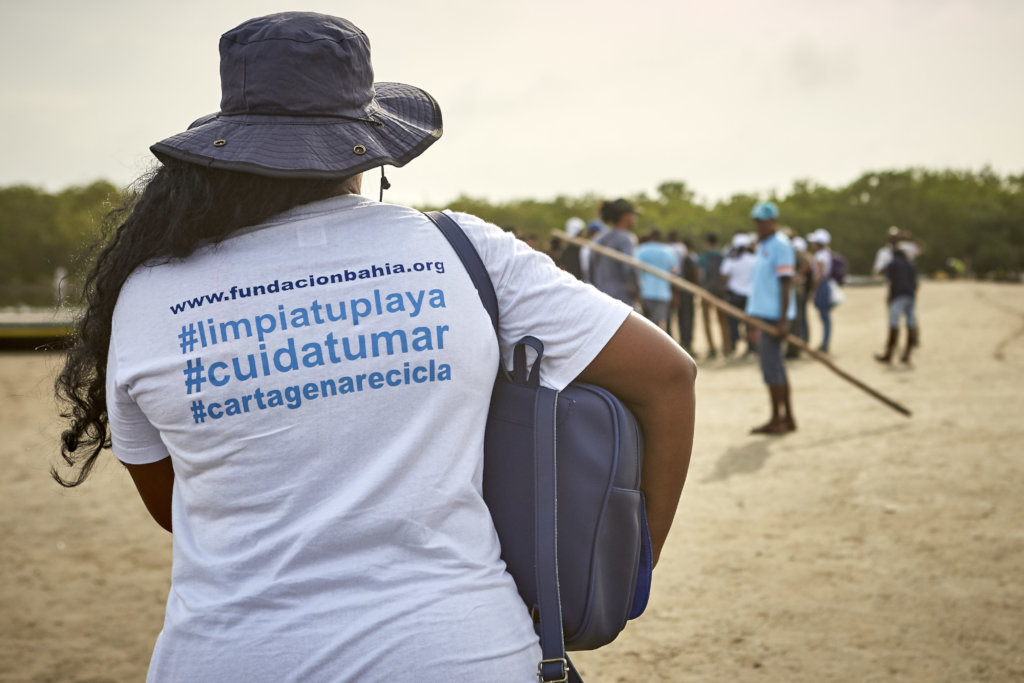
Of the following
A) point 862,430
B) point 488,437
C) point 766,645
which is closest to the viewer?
point 488,437

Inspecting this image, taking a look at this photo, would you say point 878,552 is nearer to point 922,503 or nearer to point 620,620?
point 922,503

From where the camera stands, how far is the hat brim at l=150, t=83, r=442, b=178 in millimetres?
1236

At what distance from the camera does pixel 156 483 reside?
1439 millimetres

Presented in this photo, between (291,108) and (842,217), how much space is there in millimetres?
58066

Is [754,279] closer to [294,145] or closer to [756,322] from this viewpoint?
[756,322]

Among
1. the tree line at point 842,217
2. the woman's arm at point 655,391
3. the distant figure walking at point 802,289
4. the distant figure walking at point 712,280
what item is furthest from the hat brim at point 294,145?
the tree line at point 842,217

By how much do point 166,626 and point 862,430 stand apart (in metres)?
7.72

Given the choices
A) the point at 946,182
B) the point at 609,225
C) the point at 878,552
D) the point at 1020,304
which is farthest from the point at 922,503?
the point at 946,182

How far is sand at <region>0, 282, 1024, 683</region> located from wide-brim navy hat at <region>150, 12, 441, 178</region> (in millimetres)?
741

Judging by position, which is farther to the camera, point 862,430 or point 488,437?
point 862,430

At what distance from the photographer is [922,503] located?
5.72m

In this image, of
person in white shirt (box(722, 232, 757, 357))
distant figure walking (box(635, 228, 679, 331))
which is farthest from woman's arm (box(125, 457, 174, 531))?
person in white shirt (box(722, 232, 757, 357))

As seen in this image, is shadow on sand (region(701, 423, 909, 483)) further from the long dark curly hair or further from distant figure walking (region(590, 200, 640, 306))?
the long dark curly hair

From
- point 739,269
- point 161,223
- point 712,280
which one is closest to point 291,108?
point 161,223
